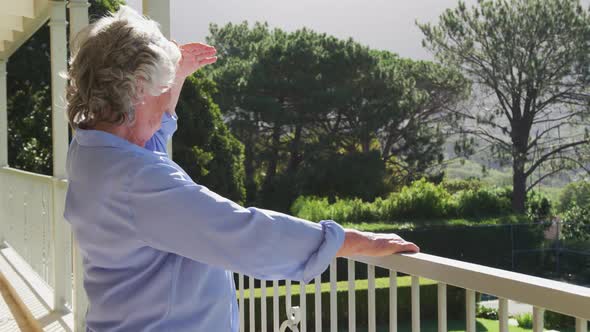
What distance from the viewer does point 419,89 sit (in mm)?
26938

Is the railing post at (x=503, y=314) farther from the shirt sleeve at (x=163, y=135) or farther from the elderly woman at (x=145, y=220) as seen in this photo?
the shirt sleeve at (x=163, y=135)

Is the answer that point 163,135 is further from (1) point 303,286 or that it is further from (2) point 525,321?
(2) point 525,321

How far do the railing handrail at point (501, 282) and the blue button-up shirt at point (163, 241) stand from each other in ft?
0.74

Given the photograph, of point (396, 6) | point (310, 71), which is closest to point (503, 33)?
point (310, 71)

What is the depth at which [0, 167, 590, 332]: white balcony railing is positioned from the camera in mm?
1063

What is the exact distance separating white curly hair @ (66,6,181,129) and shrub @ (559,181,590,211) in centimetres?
2583

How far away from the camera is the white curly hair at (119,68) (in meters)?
1.05

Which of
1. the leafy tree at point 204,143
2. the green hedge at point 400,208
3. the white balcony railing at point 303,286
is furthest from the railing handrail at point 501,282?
the green hedge at point 400,208

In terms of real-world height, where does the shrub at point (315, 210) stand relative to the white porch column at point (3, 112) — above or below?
below

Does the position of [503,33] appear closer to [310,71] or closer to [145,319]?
[310,71]

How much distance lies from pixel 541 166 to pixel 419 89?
5.16 m

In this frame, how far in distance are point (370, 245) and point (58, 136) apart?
8.42 ft

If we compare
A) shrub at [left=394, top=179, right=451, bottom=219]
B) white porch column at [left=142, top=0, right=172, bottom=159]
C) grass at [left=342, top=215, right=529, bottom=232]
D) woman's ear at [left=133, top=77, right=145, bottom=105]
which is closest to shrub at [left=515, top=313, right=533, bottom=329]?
grass at [left=342, top=215, right=529, bottom=232]

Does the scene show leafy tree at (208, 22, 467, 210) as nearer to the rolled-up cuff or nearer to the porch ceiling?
the porch ceiling
